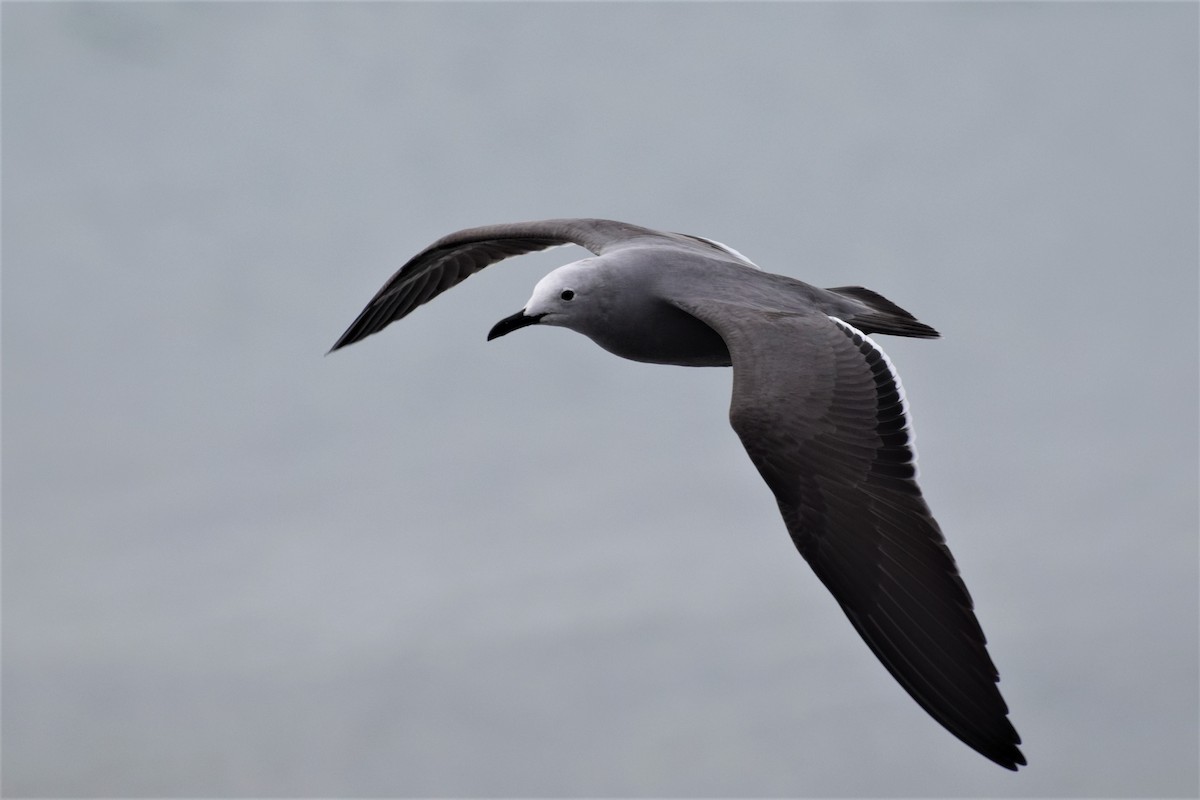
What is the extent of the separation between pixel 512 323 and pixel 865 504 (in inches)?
155

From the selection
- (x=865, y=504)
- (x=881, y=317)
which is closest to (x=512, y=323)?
(x=881, y=317)

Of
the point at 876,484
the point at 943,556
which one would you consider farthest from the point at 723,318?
the point at 943,556

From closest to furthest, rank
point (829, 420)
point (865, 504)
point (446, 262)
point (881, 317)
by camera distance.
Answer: point (865, 504) < point (829, 420) < point (881, 317) < point (446, 262)

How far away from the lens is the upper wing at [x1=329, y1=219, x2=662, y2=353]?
53.9 feet

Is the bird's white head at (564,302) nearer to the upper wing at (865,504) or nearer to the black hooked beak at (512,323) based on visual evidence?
the black hooked beak at (512,323)

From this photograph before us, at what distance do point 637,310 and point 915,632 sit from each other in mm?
4049

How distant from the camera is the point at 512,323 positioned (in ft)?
44.7

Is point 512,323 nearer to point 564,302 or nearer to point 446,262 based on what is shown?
point 564,302

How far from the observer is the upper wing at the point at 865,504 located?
10367 mm

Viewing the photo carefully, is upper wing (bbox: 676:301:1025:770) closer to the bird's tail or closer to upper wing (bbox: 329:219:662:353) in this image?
the bird's tail

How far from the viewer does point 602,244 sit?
15.1m

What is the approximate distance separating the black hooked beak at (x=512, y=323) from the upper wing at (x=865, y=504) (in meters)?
2.05

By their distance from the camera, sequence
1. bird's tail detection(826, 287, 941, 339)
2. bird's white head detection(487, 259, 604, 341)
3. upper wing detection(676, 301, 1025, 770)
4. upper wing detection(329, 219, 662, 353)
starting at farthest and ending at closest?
upper wing detection(329, 219, 662, 353) → bird's tail detection(826, 287, 941, 339) → bird's white head detection(487, 259, 604, 341) → upper wing detection(676, 301, 1025, 770)

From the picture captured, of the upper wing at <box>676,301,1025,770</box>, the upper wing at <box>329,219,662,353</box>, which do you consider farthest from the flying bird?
the upper wing at <box>329,219,662,353</box>
